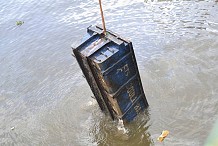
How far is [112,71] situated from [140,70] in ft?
8.49

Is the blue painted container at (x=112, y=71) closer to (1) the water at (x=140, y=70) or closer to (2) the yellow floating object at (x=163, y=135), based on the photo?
(1) the water at (x=140, y=70)

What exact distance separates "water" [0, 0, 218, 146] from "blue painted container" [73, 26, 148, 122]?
23.9 inches

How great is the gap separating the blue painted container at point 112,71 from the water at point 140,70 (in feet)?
1.99

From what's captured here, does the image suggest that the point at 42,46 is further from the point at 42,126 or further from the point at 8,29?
the point at 42,126

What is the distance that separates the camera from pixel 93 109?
734cm

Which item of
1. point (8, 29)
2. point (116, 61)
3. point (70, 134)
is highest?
point (116, 61)

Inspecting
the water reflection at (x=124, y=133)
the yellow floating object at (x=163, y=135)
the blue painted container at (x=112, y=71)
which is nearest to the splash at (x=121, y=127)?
the water reflection at (x=124, y=133)

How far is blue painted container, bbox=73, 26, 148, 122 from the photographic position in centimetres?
549

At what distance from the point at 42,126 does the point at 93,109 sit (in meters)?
1.28

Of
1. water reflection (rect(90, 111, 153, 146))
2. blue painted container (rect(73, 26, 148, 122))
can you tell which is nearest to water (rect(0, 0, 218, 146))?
water reflection (rect(90, 111, 153, 146))

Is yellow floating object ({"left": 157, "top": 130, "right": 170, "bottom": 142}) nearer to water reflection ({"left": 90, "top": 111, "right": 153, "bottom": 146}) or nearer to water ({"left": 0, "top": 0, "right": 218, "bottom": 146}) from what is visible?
water ({"left": 0, "top": 0, "right": 218, "bottom": 146})

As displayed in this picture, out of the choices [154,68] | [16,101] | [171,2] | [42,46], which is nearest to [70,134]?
[16,101]

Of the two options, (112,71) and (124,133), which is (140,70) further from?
(112,71)

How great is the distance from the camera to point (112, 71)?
18.2 ft
